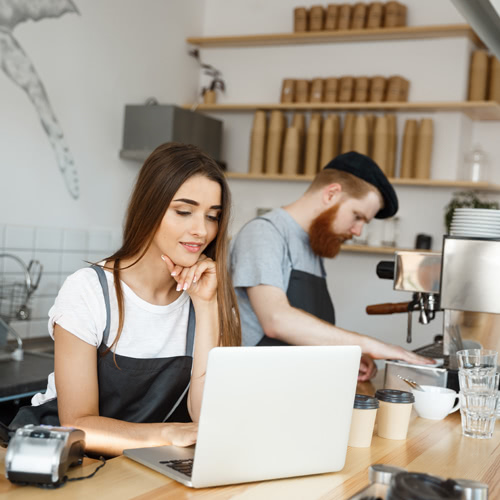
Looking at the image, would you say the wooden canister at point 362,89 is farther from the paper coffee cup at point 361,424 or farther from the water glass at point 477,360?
the paper coffee cup at point 361,424

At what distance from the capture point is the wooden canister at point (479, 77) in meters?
3.85

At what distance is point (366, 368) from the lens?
2.16m

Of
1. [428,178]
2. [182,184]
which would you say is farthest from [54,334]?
[428,178]

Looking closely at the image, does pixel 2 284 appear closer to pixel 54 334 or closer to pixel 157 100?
pixel 157 100

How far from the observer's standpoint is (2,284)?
126 inches

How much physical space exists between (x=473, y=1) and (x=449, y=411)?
37.2 inches

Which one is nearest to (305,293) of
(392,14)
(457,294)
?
(457,294)

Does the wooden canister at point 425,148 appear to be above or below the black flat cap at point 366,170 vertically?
above

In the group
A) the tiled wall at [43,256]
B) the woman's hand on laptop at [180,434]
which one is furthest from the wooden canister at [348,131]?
the woman's hand on laptop at [180,434]

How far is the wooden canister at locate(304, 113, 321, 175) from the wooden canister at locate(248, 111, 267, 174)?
297 mm

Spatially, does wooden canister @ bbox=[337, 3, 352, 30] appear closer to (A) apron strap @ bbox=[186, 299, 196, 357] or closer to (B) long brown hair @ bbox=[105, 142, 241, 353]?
(B) long brown hair @ bbox=[105, 142, 241, 353]

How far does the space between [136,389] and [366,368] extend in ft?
2.71

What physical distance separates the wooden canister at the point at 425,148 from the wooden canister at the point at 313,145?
58cm

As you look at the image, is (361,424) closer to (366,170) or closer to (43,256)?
(366,170)
